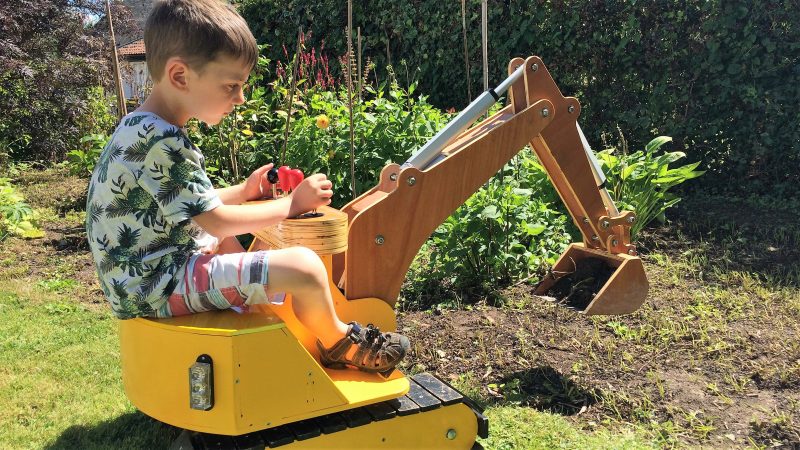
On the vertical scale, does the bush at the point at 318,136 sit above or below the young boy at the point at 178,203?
below

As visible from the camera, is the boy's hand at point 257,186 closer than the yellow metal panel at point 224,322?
No

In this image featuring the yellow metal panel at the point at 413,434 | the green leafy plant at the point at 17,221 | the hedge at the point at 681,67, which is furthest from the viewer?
the hedge at the point at 681,67

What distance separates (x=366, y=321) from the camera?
8.68 feet

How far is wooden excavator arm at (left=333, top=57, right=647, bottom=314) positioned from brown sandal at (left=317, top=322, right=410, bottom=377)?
0.24 metres

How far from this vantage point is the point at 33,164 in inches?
364

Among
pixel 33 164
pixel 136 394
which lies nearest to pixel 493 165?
pixel 136 394

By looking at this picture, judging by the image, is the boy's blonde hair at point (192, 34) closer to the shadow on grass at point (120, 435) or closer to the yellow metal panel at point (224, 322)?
the yellow metal panel at point (224, 322)

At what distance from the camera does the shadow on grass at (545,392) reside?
3.03 metres

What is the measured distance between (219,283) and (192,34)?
2.59ft

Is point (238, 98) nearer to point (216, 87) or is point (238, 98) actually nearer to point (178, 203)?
point (216, 87)

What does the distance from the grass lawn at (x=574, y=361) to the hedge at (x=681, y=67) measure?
57.9 inches

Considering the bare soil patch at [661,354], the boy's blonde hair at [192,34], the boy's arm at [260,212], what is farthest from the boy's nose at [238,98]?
the bare soil patch at [661,354]

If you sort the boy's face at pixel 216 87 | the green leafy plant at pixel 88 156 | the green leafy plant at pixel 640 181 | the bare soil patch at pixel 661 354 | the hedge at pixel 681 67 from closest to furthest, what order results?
the boy's face at pixel 216 87 < the bare soil patch at pixel 661 354 < the green leafy plant at pixel 640 181 < the hedge at pixel 681 67 < the green leafy plant at pixel 88 156

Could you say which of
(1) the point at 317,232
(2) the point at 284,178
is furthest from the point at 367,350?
(2) the point at 284,178
